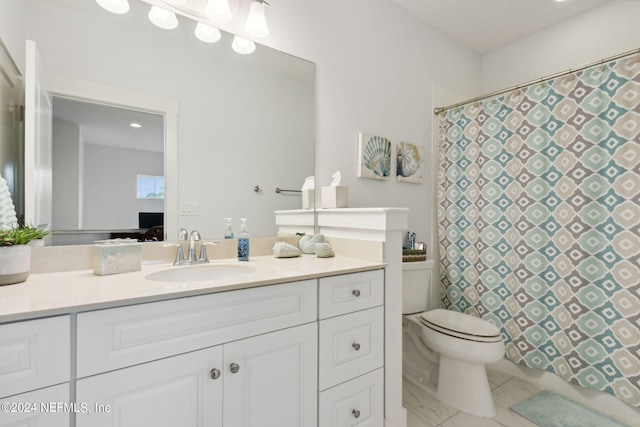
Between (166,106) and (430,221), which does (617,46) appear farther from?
(166,106)

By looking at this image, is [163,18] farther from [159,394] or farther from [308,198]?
[159,394]

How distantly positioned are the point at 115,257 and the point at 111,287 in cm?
25

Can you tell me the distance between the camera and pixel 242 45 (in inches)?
61.0

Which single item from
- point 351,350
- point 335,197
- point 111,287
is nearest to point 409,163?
point 335,197

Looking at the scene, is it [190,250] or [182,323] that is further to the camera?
[190,250]

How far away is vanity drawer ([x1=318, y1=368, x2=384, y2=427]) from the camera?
1182mm

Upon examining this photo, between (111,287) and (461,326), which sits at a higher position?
(111,287)

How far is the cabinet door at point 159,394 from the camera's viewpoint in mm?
752

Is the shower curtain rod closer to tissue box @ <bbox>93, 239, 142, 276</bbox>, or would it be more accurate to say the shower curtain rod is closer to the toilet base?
the toilet base

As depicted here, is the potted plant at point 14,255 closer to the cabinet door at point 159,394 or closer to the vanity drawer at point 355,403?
the cabinet door at point 159,394

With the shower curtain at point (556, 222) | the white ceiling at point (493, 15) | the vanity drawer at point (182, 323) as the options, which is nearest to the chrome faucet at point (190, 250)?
the vanity drawer at point (182, 323)

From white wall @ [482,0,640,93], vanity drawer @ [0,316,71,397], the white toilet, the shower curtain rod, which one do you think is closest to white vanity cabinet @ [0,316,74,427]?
vanity drawer @ [0,316,71,397]

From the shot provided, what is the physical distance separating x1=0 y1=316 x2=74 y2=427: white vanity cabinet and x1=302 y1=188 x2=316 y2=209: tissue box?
1223 mm

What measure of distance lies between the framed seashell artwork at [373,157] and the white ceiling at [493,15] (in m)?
1.04
